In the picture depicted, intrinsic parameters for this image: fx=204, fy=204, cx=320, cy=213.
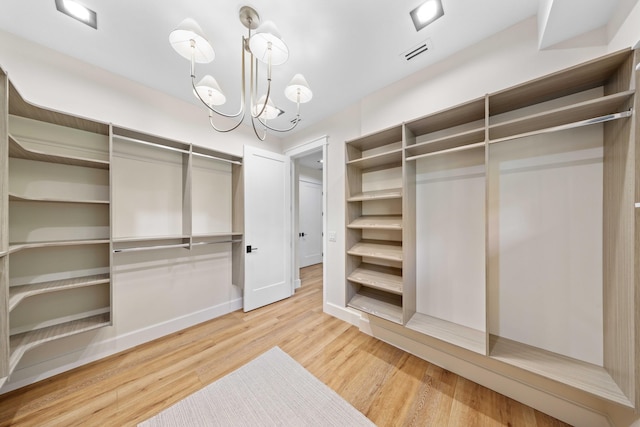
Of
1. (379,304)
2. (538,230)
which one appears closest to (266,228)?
(379,304)

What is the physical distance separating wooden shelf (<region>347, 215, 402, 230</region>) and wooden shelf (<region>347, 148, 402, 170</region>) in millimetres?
597

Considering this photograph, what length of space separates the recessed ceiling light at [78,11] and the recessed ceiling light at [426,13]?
2.37m

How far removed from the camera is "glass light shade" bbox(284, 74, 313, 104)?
1590mm

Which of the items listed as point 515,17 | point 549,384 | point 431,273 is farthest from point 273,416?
point 515,17

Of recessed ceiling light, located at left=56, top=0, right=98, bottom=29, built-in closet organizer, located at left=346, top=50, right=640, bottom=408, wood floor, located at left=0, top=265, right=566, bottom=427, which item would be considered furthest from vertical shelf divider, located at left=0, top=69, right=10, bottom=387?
built-in closet organizer, located at left=346, top=50, right=640, bottom=408

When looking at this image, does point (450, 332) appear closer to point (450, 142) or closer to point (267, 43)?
point (450, 142)

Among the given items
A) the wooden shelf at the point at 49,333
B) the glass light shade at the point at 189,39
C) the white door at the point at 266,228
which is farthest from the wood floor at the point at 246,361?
the glass light shade at the point at 189,39

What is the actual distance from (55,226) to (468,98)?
3.87 meters

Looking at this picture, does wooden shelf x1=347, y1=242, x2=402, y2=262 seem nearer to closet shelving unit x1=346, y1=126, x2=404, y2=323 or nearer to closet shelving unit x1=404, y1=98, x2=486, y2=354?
closet shelving unit x1=346, y1=126, x2=404, y2=323

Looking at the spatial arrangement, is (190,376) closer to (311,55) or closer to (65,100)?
(65,100)

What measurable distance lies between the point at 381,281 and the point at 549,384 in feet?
4.20

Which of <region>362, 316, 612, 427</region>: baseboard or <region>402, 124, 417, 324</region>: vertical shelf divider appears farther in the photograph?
<region>402, 124, 417, 324</region>: vertical shelf divider

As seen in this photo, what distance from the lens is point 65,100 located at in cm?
189

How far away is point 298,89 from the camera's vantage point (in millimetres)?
1608
